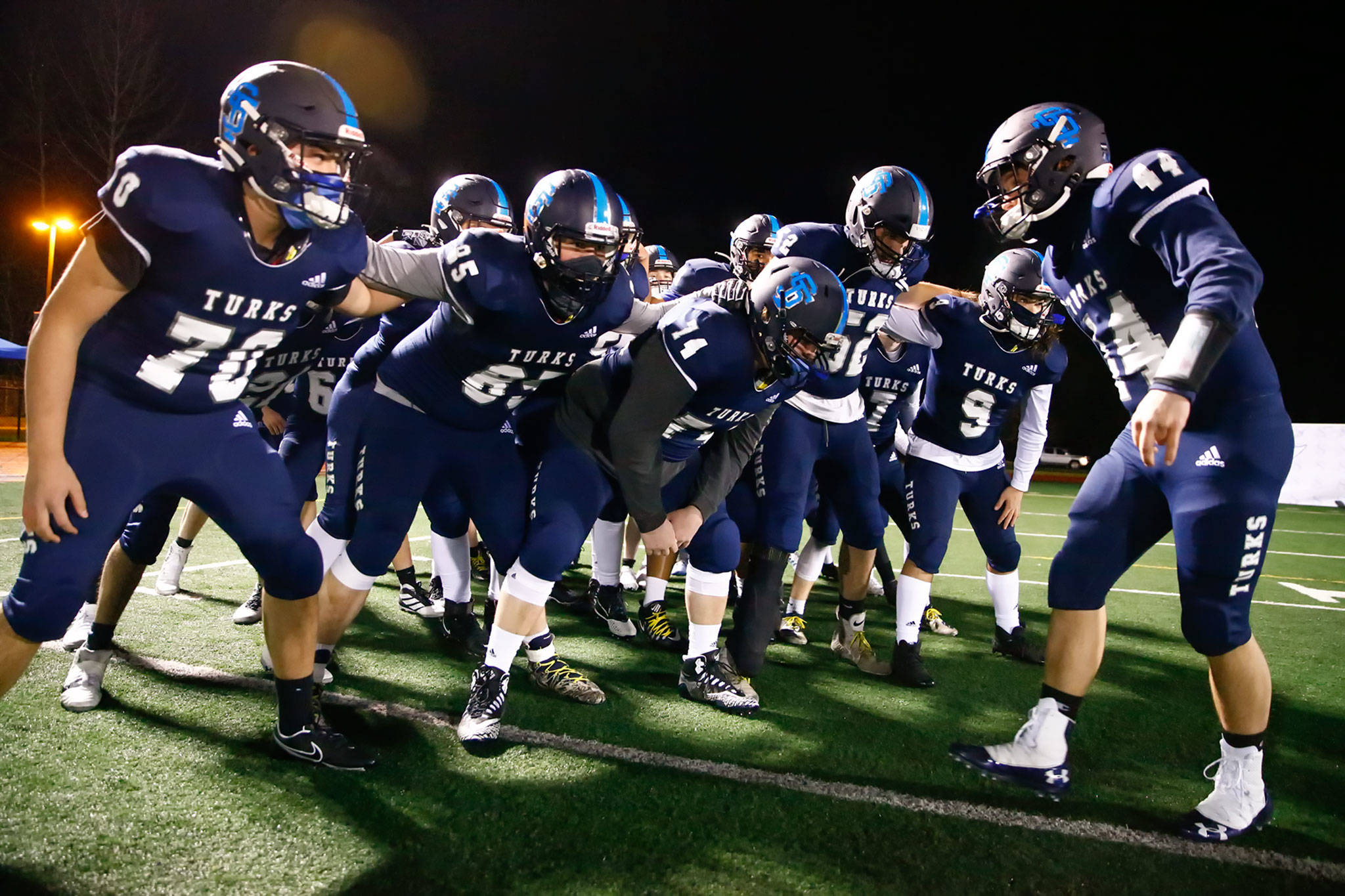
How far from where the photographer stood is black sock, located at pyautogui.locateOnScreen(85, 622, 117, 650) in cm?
320

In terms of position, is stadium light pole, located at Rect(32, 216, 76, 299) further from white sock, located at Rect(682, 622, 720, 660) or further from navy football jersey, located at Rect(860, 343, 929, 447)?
white sock, located at Rect(682, 622, 720, 660)

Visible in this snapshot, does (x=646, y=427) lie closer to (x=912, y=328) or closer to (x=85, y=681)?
(x=912, y=328)

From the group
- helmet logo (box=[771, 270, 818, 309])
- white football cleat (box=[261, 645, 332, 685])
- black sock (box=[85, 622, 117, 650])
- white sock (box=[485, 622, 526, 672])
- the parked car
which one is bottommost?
white football cleat (box=[261, 645, 332, 685])

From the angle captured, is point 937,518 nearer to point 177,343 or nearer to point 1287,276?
point 177,343

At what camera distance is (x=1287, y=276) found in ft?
81.8

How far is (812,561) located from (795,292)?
2.68 metres

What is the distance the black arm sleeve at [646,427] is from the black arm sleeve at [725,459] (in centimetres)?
50

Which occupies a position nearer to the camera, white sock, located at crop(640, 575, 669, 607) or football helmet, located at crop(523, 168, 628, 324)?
football helmet, located at crop(523, 168, 628, 324)

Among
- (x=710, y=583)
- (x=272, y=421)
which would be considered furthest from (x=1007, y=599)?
(x=272, y=421)

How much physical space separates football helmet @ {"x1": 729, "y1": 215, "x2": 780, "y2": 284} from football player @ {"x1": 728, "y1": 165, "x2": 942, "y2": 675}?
114 centimetres

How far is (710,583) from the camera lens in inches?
149

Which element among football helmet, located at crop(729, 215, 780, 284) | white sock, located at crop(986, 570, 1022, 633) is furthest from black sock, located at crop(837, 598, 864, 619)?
football helmet, located at crop(729, 215, 780, 284)

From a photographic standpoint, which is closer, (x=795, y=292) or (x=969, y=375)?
(x=795, y=292)

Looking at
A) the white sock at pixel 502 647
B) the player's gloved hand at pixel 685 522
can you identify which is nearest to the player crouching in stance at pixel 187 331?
the white sock at pixel 502 647
